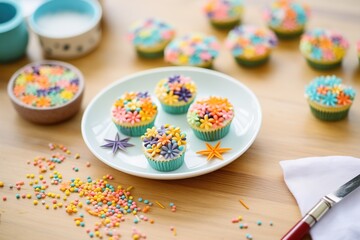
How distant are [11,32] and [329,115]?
939 mm

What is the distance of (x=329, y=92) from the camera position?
1.44 metres

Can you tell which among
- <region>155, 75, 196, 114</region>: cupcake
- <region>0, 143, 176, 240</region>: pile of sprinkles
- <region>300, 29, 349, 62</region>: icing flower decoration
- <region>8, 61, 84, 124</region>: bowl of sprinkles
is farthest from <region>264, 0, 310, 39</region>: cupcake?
<region>0, 143, 176, 240</region>: pile of sprinkles

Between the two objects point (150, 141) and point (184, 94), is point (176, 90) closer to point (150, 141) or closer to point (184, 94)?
point (184, 94)

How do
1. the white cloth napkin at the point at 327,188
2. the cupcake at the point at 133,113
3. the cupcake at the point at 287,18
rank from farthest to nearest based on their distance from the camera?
the cupcake at the point at 287,18 < the cupcake at the point at 133,113 < the white cloth napkin at the point at 327,188

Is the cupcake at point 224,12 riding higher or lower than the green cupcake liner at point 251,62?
higher

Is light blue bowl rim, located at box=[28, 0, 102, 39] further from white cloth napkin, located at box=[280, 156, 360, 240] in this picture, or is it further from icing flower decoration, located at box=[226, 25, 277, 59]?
white cloth napkin, located at box=[280, 156, 360, 240]

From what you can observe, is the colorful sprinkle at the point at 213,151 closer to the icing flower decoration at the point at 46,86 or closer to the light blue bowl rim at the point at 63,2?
the icing flower decoration at the point at 46,86

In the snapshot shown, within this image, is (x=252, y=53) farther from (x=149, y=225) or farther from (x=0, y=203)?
(x=0, y=203)

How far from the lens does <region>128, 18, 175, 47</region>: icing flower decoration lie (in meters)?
1.70

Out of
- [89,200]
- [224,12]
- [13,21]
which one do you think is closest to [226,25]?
[224,12]

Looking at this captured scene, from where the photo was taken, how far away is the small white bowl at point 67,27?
169 centimetres

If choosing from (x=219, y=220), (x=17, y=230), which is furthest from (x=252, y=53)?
(x=17, y=230)

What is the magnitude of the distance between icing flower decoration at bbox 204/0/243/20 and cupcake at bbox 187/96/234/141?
47 cm

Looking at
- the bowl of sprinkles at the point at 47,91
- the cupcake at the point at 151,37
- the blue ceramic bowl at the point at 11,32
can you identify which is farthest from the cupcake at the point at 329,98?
the blue ceramic bowl at the point at 11,32
